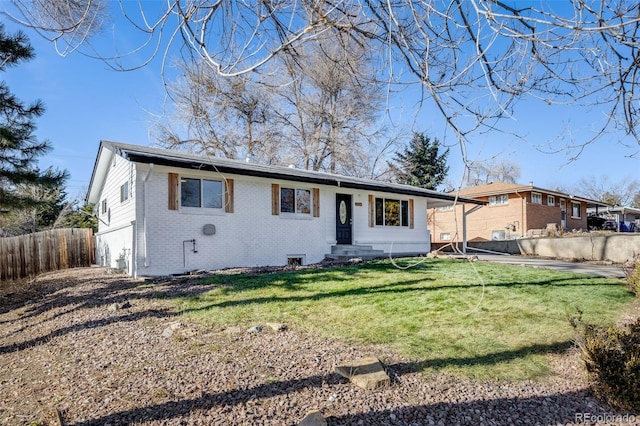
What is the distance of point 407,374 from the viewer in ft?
11.1

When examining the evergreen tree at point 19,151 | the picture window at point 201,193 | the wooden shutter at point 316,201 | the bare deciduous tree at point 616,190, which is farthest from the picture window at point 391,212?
the bare deciduous tree at point 616,190

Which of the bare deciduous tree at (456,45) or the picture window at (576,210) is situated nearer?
the bare deciduous tree at (456,45)

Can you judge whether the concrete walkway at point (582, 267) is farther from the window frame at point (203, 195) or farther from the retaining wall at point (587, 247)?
the window frame at point (203, 195)

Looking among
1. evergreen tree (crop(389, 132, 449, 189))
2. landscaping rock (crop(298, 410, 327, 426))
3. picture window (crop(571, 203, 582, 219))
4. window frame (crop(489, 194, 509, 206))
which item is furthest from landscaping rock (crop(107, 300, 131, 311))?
picture window (crop(571, 203, 582, 219))

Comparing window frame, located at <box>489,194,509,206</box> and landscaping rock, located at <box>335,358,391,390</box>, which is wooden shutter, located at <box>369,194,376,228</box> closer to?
landscaping rock, located at <box>335,358,391,390</box>

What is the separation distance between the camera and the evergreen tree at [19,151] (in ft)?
31.1

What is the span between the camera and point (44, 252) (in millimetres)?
14109

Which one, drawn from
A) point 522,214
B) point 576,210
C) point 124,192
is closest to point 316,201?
point 124,192

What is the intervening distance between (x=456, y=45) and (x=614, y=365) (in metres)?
3.11

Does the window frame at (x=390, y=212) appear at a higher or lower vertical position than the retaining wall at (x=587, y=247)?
higher

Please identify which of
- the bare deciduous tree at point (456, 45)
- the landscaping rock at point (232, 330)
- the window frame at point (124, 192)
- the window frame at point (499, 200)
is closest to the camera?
the bare deciduous tree at point (456, 45)


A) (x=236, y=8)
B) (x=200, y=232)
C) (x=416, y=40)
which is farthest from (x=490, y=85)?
(x=200, y=232)

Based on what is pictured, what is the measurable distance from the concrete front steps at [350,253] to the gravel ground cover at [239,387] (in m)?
7.90

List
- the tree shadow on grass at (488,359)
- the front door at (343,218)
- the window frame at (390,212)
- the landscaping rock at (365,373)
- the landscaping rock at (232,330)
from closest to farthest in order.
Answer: the landscaping rock at (365,373)
the tree shadow on grass at (488,359)
the landscaping rock at (232,330)
the front door at (343,218)
the window frame at (390,212)
